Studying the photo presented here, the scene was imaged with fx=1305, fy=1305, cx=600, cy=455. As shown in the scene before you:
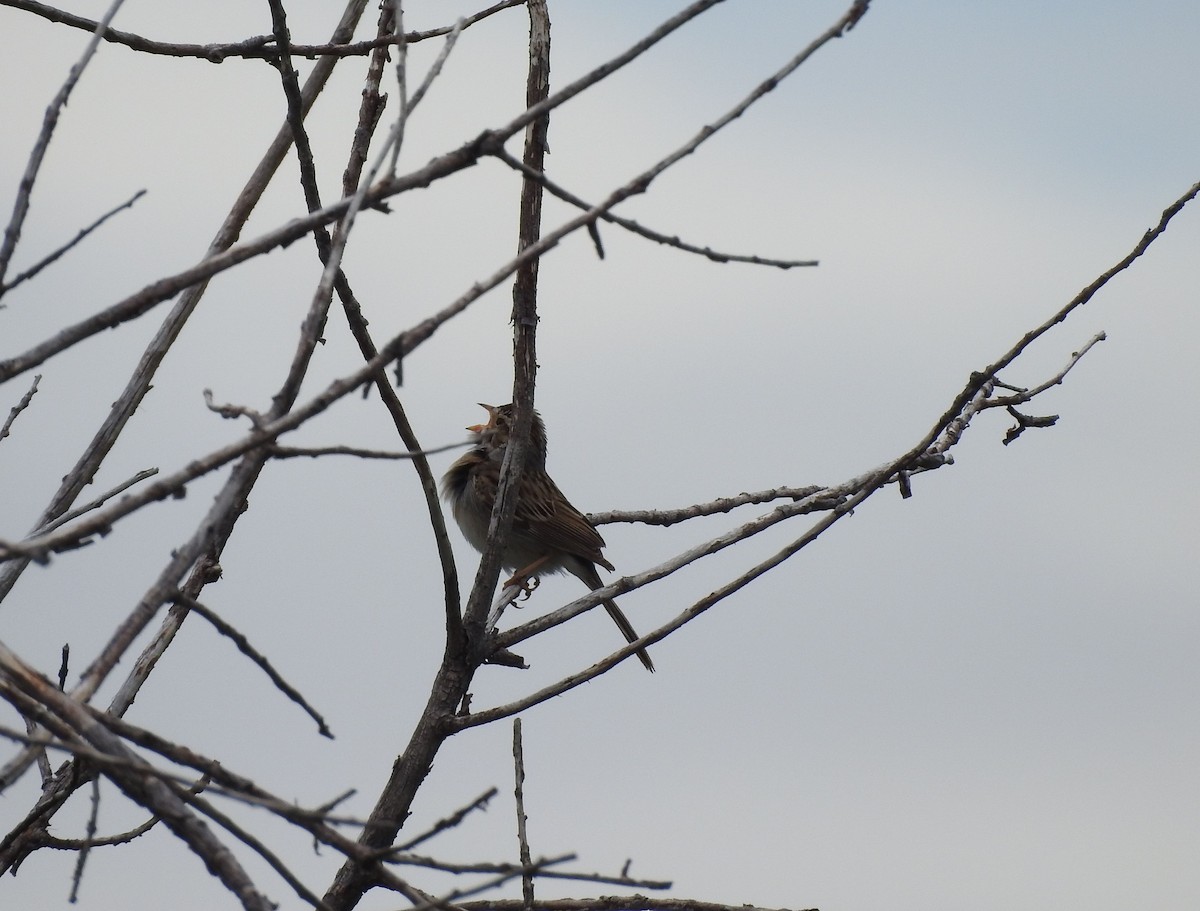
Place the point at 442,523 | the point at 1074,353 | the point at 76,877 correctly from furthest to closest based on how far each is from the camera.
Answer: the point at 1074,353, the point at 442,523, the point at 76,877

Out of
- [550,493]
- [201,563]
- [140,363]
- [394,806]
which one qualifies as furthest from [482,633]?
[550,493]

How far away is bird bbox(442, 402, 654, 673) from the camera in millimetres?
7699

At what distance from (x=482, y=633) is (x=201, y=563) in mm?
818

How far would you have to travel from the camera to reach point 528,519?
772 cm

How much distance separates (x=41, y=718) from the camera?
1995mm

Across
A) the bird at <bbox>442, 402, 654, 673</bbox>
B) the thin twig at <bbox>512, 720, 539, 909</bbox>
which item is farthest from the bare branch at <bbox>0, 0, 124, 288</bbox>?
the bird at <bbox>442, 402, 654, 673</bbox>

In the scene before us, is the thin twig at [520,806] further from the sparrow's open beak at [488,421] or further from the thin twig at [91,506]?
the sparrow's open beak at [488,421]

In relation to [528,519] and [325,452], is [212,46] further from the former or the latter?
[528,519]

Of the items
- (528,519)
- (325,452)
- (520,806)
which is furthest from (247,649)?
(528,519)

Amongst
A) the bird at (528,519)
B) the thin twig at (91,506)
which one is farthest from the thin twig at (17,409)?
the bird at (528,519)

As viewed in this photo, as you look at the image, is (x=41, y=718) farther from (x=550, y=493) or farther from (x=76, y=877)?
(x=550, y=493)

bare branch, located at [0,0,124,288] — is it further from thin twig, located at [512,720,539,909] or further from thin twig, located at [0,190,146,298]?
thin twig, located at [512,720,539,909]

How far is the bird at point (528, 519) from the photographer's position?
7.70 metres

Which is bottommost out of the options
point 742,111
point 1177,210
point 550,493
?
point 742,111
